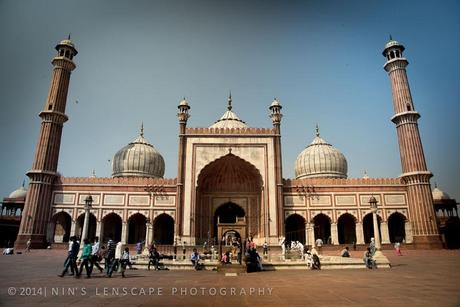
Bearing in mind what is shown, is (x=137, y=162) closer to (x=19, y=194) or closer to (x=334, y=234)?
(x=19, y=194)

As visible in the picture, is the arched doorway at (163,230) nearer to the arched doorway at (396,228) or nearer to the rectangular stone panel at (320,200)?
the rectangular stone panel at (320,200)

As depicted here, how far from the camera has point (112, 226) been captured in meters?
28.5

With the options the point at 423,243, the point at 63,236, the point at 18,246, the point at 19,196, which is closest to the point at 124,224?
the point at 63,236

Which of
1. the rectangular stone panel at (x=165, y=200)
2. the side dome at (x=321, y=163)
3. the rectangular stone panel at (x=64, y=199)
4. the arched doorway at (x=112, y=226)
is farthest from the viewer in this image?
the side dome at (x=321, y=163)

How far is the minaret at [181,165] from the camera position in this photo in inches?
945

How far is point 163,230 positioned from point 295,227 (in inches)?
463

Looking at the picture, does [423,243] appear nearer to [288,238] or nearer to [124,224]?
[288,238]

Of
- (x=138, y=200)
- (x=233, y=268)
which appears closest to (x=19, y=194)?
(x=138, y=200)

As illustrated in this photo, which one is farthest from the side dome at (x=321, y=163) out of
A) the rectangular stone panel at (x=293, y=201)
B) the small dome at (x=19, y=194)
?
the small dome at (x=19, y=194)

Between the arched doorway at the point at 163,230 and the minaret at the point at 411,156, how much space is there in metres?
19.7

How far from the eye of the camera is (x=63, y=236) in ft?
89.0

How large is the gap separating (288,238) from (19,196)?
31215 millimetres

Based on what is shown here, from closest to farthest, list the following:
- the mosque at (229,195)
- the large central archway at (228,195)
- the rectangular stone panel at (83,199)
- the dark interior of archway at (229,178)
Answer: the mosque at (229,195)
the rectangular stone panel at (83,199)
the large central archway at (228,195)
the dark interior of archway at (229,178)

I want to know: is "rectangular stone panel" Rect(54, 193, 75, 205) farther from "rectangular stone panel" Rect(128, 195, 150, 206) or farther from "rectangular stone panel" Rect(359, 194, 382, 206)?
"rectangular stone panel" Rect(359, 194, 382, 206)
